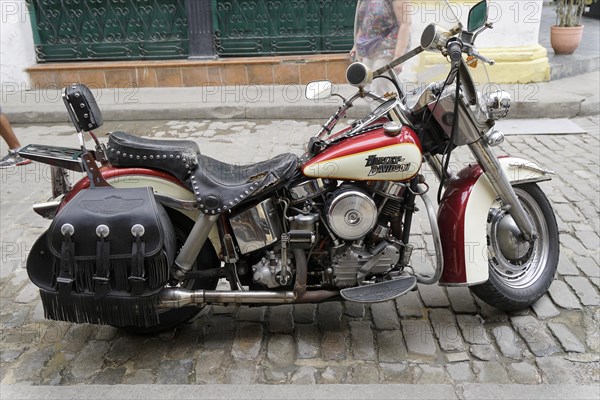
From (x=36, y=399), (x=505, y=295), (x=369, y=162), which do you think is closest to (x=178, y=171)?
(x=369, y=162)

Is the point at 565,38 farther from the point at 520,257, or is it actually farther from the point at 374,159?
the point at 374,159

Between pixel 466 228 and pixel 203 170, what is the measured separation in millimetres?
1380

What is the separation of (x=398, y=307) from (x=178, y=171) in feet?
5.06

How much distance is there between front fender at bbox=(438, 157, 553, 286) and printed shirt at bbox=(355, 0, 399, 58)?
1188 mm

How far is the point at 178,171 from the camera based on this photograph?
116 inches

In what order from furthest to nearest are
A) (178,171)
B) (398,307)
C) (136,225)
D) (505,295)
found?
(398,307) < (505,295) < (178,171) < (136,225)

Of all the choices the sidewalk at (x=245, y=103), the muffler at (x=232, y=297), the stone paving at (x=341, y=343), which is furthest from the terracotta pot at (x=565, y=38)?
the muffler at (x=232, y=297)

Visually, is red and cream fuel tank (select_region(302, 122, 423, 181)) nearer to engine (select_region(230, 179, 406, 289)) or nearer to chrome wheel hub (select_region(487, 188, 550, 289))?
engine (select_region(230, 179, 406, 289))

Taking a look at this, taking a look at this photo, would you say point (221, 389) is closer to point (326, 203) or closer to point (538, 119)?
point (326, 203)

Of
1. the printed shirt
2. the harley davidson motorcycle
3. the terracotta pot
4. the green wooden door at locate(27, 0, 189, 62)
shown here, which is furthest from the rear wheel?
the terracotta pot

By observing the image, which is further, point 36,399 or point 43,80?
point 43,80

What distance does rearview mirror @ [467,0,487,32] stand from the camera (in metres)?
2.79

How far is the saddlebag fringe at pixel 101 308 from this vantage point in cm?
282

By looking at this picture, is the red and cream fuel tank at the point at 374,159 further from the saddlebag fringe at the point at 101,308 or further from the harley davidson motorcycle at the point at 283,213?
the saddlebag fringe at the point at 101,308
